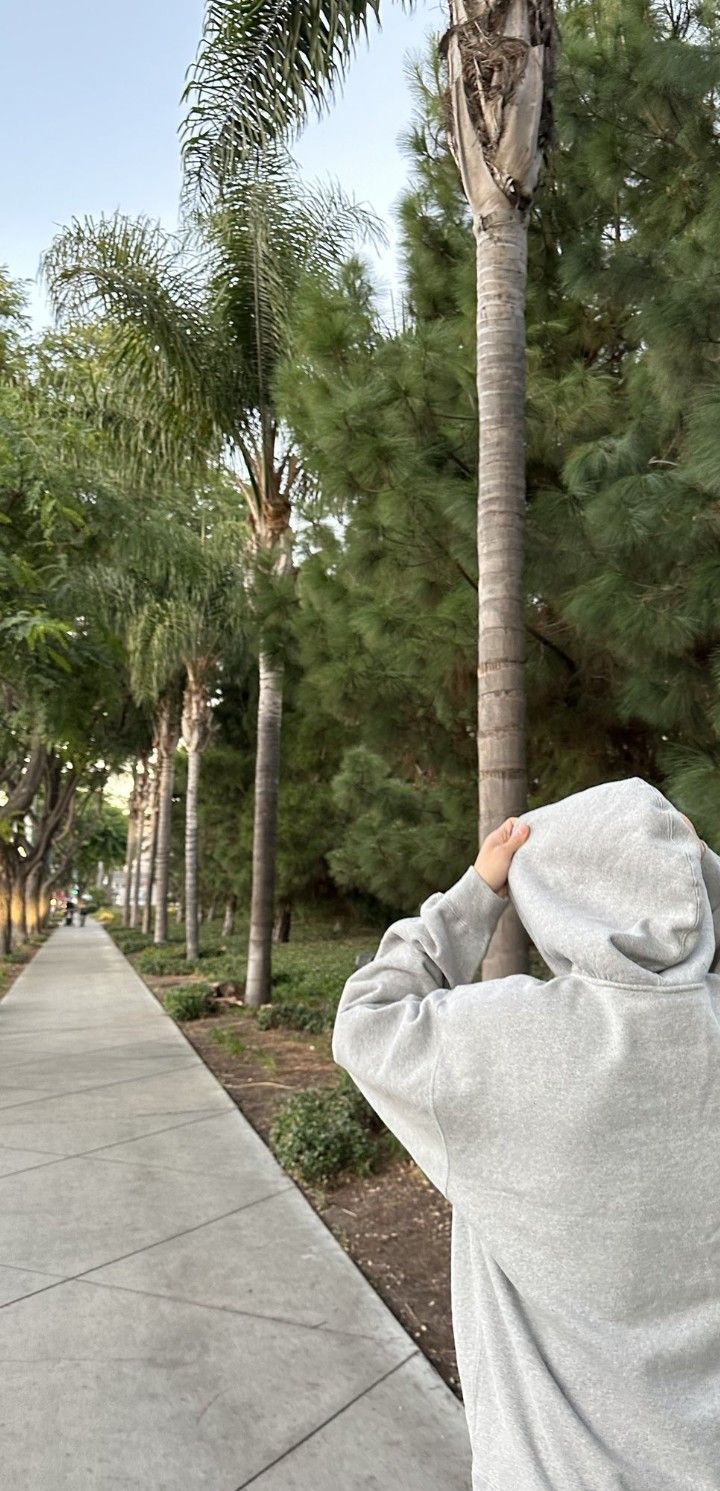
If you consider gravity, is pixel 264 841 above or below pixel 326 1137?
above

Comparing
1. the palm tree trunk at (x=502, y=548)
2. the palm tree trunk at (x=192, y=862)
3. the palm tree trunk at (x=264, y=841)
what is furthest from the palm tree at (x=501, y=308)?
the palm tree trunk at (x=192, y=862)

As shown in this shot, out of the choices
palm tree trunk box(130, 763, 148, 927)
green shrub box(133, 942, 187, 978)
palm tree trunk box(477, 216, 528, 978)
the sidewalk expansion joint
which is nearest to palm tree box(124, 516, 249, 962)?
green shrub box(133, 942, 187, 978)

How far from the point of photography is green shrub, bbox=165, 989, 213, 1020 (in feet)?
38.1

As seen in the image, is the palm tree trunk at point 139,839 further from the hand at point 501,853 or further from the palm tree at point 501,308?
the hand at point 501,853

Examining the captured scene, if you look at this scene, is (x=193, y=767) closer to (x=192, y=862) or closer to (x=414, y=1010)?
(x=192, y=862)

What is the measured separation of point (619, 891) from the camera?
1.37 meters

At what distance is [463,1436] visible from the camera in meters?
2.87

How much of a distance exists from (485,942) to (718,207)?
4.20m

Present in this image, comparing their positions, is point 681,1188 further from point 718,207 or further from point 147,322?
point 147,322

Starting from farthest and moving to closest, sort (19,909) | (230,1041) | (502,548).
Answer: (19,909) → (230,1041) → (502,548)

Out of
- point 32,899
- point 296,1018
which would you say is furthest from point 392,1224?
point 32,899

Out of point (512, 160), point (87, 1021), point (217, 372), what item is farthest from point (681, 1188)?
point (87, 1021)

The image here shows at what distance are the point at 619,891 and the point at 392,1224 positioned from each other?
387cm

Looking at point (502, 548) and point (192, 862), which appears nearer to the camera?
point (502, 548)
